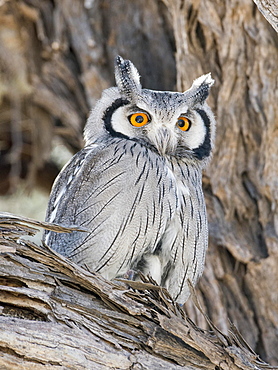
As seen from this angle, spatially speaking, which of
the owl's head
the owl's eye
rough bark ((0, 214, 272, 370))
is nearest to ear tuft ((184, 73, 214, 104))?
the owl's head

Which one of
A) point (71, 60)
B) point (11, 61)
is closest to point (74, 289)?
point (71, 60)

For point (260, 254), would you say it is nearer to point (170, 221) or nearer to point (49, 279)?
point (170, 221)

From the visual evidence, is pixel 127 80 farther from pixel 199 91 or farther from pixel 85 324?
pixel 85 324

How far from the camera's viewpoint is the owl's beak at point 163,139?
2.70 meters

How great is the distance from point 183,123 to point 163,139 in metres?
0.21

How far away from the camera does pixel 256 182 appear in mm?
3467

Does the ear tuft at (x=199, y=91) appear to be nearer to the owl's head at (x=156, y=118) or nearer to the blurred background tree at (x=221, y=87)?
the owl's head at (x=156, y=118)

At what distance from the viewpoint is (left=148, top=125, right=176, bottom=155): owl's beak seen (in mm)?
2697

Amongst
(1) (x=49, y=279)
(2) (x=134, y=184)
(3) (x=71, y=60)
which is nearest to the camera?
(1) (x=49, y=279)

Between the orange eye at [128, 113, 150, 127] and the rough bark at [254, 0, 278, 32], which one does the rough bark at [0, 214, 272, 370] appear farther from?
the rough bark at [254, 0, 278, 32]

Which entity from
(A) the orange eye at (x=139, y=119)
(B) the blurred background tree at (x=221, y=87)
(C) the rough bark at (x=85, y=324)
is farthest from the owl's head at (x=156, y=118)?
(C) the rough bark at (x=85, y=324)

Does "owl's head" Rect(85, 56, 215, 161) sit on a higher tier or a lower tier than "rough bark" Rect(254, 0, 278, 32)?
lower

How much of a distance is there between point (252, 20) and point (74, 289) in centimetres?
194

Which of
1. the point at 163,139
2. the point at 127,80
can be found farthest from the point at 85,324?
the point at 127,80
